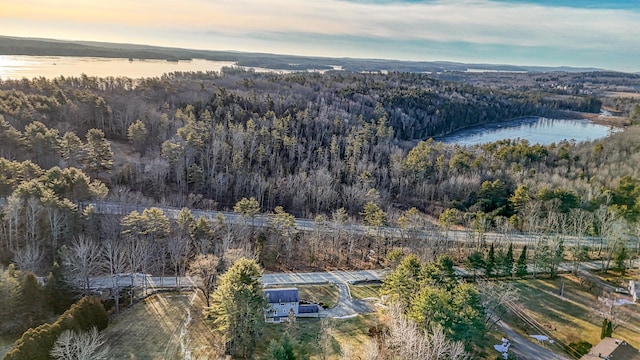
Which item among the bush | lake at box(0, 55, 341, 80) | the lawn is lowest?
the bush

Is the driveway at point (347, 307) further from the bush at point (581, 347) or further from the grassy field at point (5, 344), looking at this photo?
the grassy field at point (5, 344)

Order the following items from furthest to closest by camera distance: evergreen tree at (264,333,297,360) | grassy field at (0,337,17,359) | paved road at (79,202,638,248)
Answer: paved road at (79,202,638,248), grassy field at (0,337,17,359), evergreen tree at (264,333,297,360)

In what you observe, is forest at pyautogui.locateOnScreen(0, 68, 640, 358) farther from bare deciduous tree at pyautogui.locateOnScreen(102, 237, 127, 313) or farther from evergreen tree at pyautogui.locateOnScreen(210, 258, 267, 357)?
evergreen tree at pyautogui.locateOnScreen(210, 258, 267, 357)

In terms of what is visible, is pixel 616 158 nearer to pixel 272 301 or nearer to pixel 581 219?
pixel 581 219

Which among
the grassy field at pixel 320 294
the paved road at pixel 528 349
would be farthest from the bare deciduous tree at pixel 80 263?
the paved road at pixel 528 349

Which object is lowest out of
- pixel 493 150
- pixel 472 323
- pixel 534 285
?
pixel 534 285

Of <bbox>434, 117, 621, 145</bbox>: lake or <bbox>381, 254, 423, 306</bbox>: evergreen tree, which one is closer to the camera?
<bbox>381, 254, 423, 306</bbox>: evergreen tree

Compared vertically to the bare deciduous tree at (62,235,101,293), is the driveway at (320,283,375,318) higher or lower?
lower

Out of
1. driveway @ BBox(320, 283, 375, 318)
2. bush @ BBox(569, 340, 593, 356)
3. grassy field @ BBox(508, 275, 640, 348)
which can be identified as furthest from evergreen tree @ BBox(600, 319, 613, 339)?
driveway @ BBox(320, 283, 375, 318)

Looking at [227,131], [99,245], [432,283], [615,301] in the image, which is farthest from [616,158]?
[99,245]
